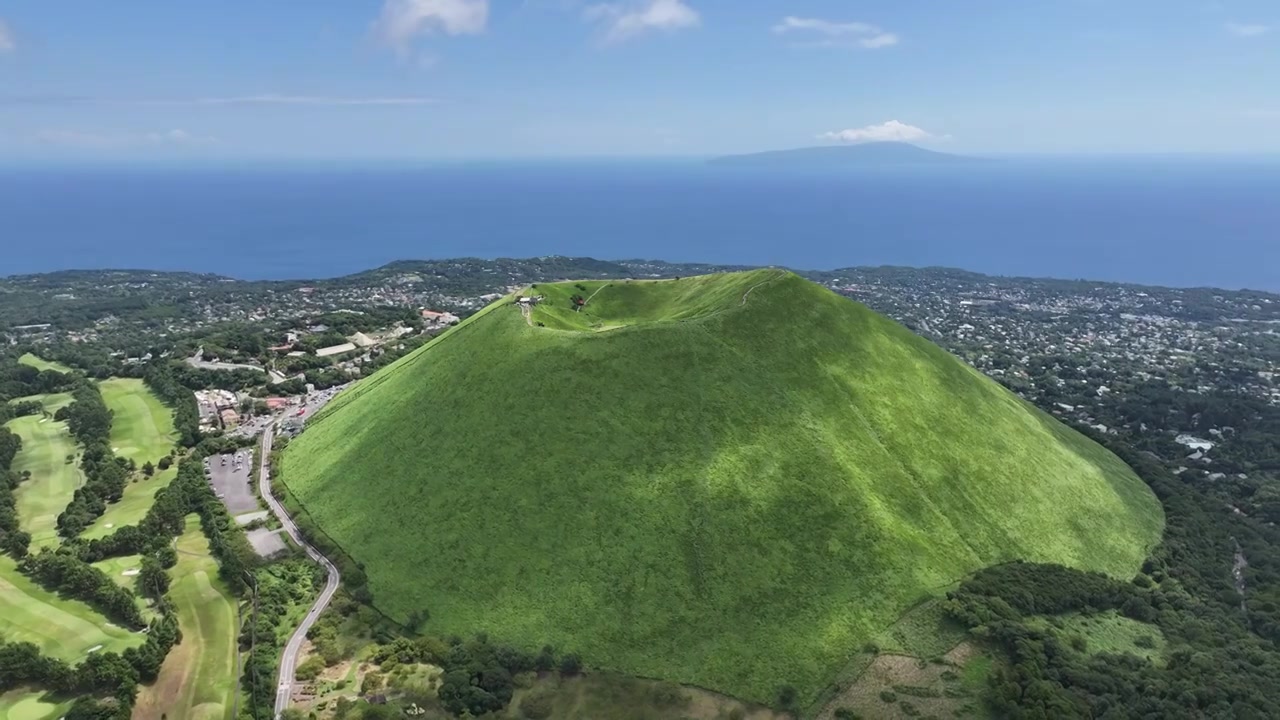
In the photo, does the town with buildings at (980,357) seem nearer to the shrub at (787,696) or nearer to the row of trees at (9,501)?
the row of trees at (9,501)

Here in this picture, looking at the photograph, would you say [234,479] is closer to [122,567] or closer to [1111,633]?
[122,567]

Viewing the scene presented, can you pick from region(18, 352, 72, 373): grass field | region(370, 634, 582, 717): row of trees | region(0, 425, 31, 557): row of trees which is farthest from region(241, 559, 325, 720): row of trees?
region(18, 352, 72, 373): grass field

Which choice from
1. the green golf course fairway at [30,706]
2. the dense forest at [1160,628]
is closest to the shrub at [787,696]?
the dense forest at [1160,628]

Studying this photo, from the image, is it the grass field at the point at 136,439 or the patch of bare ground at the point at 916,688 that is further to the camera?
the grass field at the point at 136,439

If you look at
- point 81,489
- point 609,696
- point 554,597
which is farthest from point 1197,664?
point 81,489

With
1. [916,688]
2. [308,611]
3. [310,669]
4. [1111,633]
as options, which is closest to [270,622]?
[308,611]

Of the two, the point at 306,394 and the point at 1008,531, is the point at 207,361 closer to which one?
the point at 306,394
